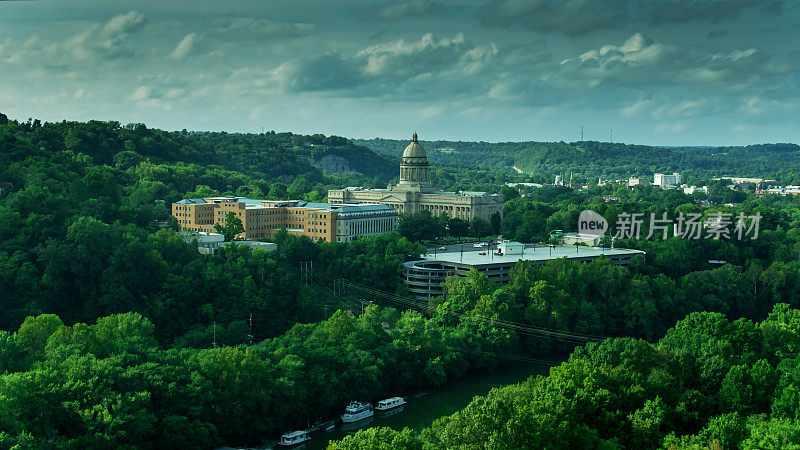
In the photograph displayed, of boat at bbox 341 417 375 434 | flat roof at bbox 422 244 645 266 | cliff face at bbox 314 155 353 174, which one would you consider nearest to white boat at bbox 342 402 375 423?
boat at bbox 341 417 375 434

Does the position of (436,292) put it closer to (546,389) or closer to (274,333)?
(274,333)

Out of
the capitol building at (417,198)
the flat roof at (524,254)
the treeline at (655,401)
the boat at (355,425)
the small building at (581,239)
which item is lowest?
the boat at (355,425)

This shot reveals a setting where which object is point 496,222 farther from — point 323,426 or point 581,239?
point 323,426

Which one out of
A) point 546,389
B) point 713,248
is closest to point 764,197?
point 713,248

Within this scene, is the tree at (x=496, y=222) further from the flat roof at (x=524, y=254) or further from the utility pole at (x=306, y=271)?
the utility pole at (x=306, y=271)

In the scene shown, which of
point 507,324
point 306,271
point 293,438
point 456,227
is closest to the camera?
point 293,438

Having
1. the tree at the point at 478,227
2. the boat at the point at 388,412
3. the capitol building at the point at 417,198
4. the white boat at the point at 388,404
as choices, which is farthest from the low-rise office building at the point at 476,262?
the capitol building at the point at 417,198

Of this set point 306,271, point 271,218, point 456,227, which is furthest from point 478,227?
point 306,271
